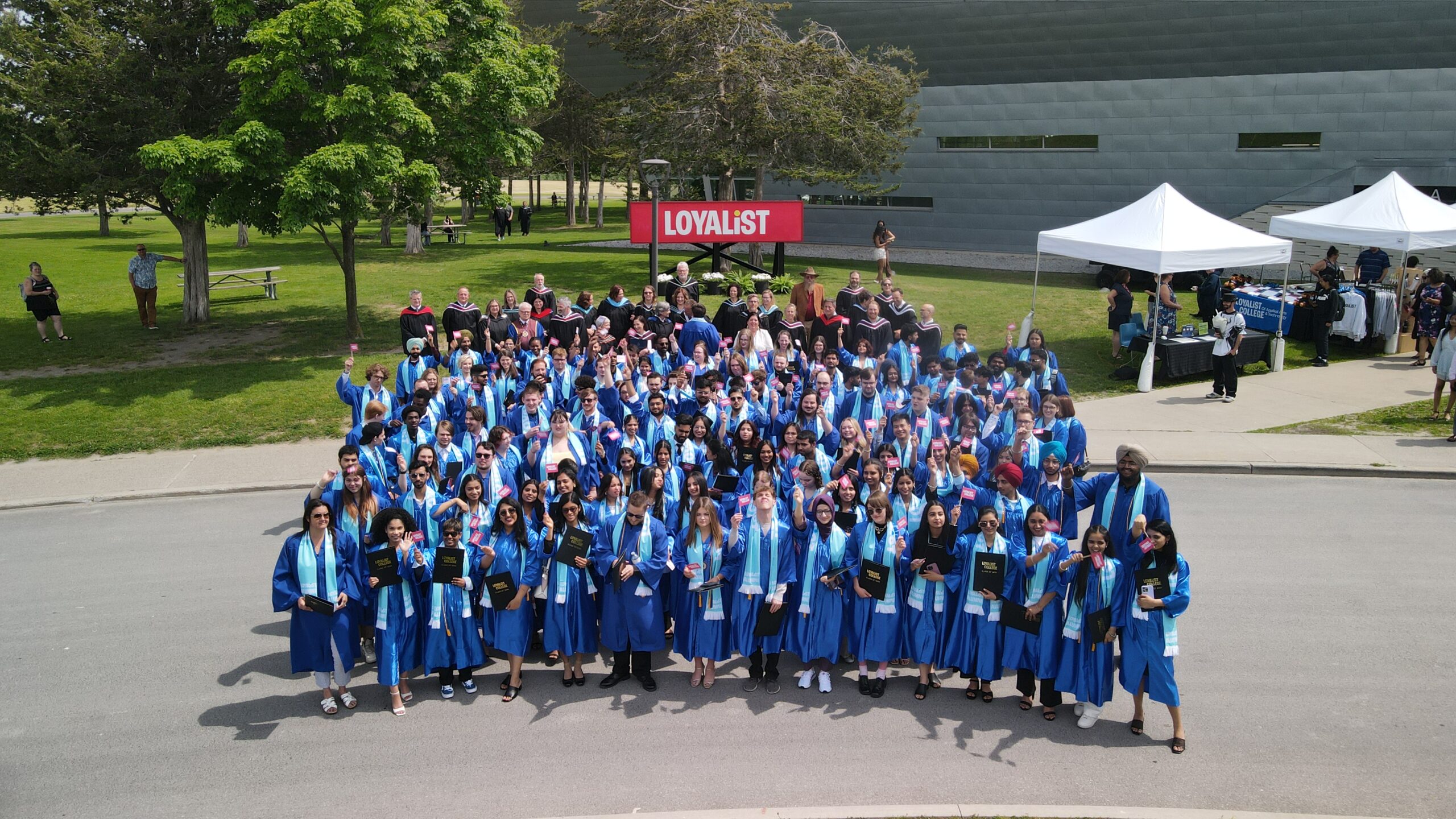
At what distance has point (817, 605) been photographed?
7168 millimetres

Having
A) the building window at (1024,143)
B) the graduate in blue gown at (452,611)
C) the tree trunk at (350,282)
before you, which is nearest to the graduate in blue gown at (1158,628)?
the graduate in blue gown at (452,611)

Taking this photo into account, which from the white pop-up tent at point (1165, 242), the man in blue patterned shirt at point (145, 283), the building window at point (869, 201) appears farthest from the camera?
the building window at point (869, 201)

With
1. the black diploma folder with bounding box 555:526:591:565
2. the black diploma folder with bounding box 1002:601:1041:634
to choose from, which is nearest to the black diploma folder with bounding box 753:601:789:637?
the black diploma folder with bounding box 555:526:591:565

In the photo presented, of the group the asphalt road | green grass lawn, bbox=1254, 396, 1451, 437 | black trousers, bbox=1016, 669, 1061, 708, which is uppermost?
green grass lawn, bbox=1254, 396, 1451, 437

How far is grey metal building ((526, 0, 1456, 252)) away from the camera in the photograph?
25.3 m

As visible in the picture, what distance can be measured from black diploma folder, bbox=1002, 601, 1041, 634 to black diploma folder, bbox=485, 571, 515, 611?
331 cm

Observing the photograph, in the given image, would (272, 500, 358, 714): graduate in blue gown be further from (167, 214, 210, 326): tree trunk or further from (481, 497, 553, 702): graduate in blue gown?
(167, 214, 210, 326): tree trunk

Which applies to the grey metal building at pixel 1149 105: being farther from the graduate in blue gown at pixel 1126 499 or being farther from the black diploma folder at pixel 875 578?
the black diploma folder at pixel 875 578

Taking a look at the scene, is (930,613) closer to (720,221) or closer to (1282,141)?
(720,221)

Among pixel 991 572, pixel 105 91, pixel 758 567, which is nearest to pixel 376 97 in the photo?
pixel 105 91

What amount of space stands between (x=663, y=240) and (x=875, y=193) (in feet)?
38.6

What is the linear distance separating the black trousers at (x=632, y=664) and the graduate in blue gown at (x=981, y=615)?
2.10m

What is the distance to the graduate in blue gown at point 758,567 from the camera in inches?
279

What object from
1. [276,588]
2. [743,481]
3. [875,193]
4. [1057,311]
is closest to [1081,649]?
[743,481]
